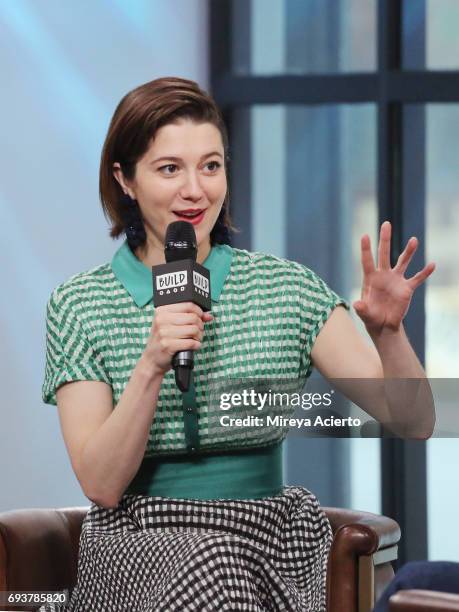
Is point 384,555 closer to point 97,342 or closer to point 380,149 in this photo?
point 97,342

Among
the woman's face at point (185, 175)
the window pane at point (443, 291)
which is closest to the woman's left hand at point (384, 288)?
the woman's face at point (185, 175)

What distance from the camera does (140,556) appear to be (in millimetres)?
1708

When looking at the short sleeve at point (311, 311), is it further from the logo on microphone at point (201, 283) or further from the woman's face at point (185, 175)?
the logo on microphone at point (201, 283)

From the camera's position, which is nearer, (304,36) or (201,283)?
(201,283)

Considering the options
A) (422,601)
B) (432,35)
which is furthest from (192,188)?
(432,35)

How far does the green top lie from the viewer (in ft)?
6.13

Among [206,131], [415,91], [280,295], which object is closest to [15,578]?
[280,295]

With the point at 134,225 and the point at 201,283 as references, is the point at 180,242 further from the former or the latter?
the point at 134,225

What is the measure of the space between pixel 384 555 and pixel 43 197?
1781 millimetres

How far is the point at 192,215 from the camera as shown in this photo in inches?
74.6

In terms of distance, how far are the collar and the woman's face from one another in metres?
0.07

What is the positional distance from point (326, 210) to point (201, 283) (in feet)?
8.75

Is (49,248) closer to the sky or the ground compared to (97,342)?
closer to the sky

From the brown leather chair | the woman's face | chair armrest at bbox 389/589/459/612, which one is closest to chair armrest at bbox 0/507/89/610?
the brown leather chair
